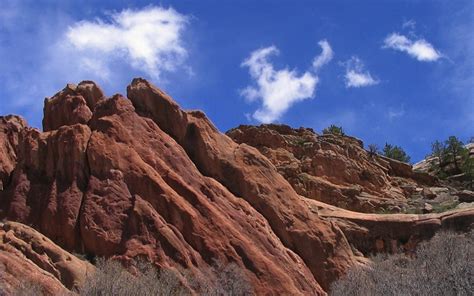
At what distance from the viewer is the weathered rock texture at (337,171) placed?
212ft

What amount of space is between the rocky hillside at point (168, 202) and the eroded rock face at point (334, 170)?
24.8ft

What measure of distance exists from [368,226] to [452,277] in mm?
22190

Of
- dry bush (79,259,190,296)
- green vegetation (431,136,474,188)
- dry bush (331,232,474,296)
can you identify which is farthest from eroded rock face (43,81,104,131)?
green vegetation (431,136,474,188)

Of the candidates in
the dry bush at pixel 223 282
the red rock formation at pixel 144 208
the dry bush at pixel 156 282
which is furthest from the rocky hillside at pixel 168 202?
the dry bush at pixel 156 282

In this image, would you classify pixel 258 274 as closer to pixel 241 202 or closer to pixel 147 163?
pixel 241 202

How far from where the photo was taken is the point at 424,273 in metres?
38.8

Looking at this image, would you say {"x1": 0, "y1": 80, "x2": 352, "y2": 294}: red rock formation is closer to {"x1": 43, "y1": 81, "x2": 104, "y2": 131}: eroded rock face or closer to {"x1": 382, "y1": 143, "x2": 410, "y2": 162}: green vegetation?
{"x1": 43, "y1": 81, "x2": 104, "y2": 131}: eroded rock face

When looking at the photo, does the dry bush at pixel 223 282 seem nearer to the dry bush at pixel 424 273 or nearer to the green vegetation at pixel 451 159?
the dry bush at pixel 424 273

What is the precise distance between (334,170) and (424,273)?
31.7m

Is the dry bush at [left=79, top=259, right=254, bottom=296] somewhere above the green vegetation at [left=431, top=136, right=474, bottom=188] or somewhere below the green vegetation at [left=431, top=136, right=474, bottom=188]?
below

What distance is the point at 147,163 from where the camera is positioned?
144ft

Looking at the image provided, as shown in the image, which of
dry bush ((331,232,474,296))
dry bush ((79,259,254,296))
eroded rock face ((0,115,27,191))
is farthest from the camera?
eroded rock face ((0,115,27,191))

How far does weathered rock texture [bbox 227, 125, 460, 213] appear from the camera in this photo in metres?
64.6

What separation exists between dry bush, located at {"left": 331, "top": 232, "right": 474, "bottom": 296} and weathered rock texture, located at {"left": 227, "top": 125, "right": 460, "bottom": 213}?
45.5ft
